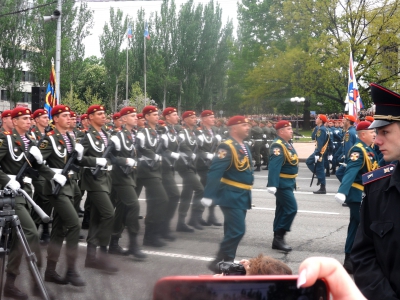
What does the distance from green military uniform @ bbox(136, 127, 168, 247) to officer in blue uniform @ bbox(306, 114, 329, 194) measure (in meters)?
6.00

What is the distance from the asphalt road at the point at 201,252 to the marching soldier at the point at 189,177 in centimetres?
36

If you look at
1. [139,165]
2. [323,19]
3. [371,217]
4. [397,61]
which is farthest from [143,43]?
[323,19]

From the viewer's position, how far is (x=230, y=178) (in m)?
6.15

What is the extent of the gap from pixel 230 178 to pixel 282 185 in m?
1.45

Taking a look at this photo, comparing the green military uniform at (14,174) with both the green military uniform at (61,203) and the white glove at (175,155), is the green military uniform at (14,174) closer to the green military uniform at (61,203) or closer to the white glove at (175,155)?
the green military uniform at (61,203)

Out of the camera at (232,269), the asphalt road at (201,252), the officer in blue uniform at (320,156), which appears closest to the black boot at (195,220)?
the asphalt road at (201,252)

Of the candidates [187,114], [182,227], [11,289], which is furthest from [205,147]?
[11,289]

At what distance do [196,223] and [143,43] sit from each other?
2792mm

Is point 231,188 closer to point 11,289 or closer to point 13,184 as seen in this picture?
point 13,184

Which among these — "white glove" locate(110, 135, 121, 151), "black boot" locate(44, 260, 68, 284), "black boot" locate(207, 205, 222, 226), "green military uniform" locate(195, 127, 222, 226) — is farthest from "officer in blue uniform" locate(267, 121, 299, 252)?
"black boot" locate(44, 260, 68, 284)

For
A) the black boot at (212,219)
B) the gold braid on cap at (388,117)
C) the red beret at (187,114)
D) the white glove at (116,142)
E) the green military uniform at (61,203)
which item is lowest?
the black boot at (212,219)

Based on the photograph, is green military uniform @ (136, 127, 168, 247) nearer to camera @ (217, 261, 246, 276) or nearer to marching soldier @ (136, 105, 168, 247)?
marching soldier @ (136, 105, 168, 247)

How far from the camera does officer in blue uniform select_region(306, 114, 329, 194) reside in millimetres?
13070

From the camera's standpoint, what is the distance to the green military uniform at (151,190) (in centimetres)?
739
